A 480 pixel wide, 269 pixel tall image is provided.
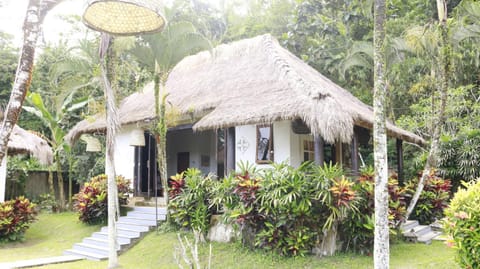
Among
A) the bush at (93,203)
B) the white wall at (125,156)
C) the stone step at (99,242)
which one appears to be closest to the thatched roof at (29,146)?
the white wall at (125,156)

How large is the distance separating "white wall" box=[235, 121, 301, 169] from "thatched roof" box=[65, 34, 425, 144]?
0.95 metres

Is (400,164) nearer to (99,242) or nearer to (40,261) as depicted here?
(99,242)

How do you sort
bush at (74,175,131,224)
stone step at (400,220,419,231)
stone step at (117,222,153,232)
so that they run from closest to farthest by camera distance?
stone step at (400,220,419,231) → stone step at (117,222,153,232) → bush at (74,175,131,224)

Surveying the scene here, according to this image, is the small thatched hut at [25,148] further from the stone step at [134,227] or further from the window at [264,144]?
the window at [264,144]

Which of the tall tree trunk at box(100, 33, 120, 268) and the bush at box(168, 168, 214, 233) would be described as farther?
the bush at box(168, 168, 214, 233)

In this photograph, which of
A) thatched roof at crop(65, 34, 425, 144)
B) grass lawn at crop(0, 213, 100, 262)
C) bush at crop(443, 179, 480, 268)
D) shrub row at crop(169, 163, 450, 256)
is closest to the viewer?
bush at crop(443, 179, 480, 268)

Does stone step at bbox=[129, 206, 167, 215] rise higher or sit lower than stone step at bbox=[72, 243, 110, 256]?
higher

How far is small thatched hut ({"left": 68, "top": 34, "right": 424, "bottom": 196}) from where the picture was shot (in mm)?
7961

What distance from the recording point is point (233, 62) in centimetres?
1220

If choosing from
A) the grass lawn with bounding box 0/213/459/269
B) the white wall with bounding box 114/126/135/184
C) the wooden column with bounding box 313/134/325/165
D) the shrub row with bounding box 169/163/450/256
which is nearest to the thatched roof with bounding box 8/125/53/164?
the white wall with bounding box 114/126/135/184

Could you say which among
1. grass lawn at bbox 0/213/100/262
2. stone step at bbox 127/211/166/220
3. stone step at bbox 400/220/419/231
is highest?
stone step at bbox 127/211/166/220

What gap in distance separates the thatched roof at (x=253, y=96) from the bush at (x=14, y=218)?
3.02 metres

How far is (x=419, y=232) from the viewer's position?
30.0 ft

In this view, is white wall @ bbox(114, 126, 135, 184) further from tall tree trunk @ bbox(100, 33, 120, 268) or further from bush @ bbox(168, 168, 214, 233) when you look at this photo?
tall tree trunk @ bbox(100, 33, 120, 268)
